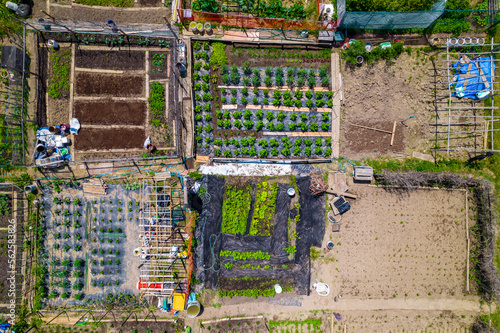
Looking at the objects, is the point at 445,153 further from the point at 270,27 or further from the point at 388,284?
Answer: the point at 270,27

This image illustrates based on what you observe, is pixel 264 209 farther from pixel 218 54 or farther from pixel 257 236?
pixel 218 54

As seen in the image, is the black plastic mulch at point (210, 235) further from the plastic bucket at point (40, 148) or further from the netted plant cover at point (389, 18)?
the netted plant cover at point (389, 18)

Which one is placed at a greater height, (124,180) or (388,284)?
(124,180)

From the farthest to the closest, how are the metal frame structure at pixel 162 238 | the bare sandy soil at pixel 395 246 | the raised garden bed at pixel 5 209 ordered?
the bare sandy soil at pixel 395 246 < the raised garden bed at pixel 5 209 < the metal frame structure at pixel 162 238

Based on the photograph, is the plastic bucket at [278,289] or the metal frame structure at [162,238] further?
the plastic bucket at [278,289]

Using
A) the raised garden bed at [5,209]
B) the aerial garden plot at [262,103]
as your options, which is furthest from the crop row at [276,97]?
the raised garden bed at [5,209]

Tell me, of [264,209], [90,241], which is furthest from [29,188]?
[264,209]

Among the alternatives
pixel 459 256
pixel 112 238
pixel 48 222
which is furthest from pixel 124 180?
pixel 459 256
